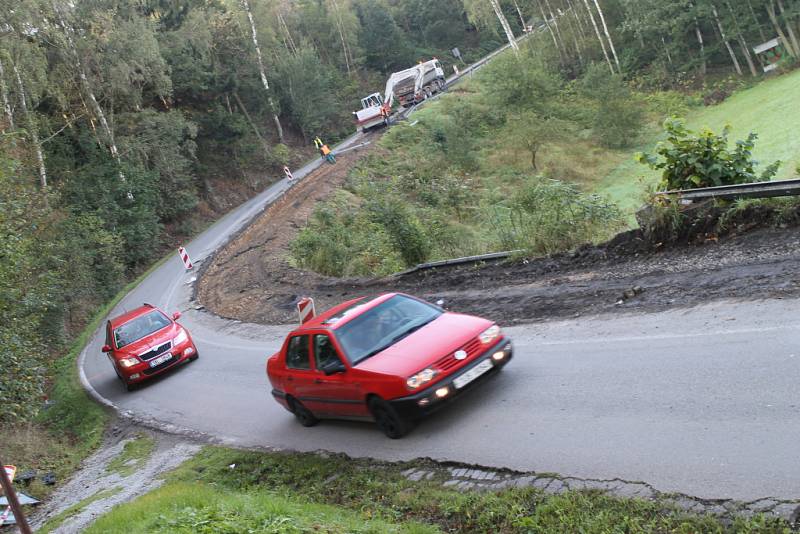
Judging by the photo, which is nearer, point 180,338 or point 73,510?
point 73,510

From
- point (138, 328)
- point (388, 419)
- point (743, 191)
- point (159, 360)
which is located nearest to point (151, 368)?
point (159, 360)

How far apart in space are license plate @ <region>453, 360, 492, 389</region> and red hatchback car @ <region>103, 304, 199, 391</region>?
35.6 ft

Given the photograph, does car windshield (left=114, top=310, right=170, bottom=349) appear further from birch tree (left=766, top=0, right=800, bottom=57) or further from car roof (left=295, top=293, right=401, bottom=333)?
birch tree (left=766, top=0, right=800, bottom=57)

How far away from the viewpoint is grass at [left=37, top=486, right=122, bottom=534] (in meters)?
9.71

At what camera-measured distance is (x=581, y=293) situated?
11.4 metres

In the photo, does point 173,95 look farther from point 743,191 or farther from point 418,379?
point 418,379

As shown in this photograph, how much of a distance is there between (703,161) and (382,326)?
7531 millimetres

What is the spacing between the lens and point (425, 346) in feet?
28.3

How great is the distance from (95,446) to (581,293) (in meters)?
10.2

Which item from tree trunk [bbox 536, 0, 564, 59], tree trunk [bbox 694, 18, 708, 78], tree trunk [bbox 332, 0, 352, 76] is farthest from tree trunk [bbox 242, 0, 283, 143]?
tree trunk [bbox 694, 18, 708, 78]

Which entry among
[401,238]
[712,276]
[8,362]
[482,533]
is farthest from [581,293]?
[8,362]

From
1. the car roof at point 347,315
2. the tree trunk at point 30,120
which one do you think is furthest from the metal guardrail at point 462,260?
the tree trunk at point 30,120

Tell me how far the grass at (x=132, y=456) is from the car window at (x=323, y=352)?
171 inches

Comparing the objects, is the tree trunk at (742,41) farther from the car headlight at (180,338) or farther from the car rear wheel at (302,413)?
the car rear wheel at (302,413)
